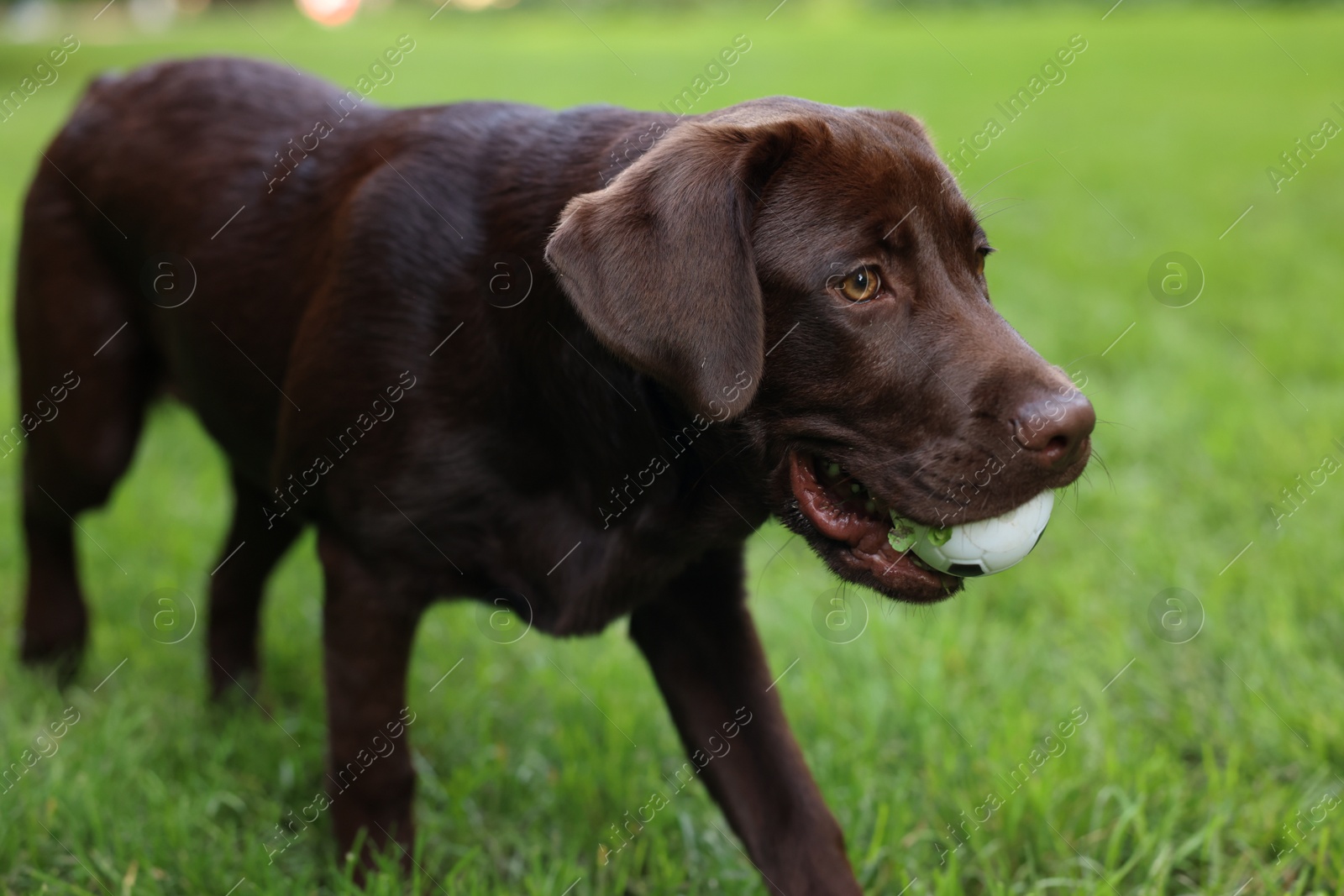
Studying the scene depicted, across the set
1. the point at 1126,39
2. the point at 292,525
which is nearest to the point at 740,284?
the point at 292,525

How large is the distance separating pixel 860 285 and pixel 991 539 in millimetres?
488

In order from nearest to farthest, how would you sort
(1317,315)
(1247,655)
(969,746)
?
(969,746), (1247,655), (1317,315)

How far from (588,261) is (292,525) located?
Answer: 1.90 m

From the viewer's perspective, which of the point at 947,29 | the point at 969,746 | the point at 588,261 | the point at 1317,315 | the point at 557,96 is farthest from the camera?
the point at 947,29

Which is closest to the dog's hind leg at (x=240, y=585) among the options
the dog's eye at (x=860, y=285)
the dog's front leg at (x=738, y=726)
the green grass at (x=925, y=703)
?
the green grass at (x=925, y=703)

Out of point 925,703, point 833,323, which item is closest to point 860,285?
point 833,323

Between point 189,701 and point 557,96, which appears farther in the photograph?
point 557,96

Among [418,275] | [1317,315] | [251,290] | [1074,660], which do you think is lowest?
[1317,315]

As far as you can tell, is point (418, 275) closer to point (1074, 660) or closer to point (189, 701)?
point (189, 701)

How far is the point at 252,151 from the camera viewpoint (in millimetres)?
2988

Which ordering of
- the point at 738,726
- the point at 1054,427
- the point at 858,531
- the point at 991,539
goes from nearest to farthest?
the point at 1054,427
the point at 991,539
the point at 858,531
the point at 738,726

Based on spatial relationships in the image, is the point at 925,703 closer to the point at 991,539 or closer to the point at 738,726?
the point at 738,726

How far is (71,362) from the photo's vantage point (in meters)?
3.21

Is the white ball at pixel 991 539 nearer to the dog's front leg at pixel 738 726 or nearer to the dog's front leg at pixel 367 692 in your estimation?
the dog's front leg at pixel 738 726
